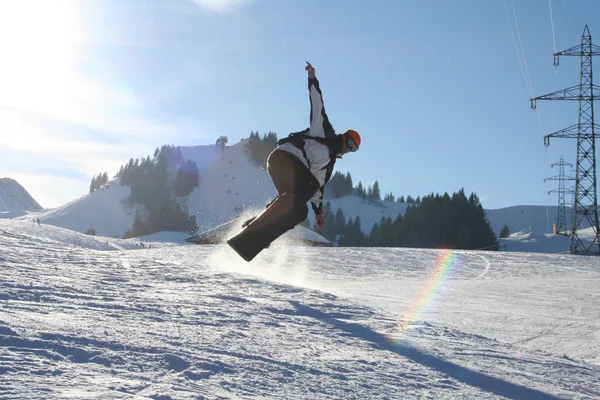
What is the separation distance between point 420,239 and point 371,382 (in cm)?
6913

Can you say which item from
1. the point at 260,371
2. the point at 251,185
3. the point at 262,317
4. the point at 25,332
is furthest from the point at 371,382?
the point at 251,185

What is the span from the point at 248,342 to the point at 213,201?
153 meters

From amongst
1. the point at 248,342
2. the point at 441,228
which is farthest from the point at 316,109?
the point at 441,228

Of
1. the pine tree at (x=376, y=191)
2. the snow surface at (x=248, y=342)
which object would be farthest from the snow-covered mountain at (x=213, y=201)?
the snow surface at (x=248, y=342)

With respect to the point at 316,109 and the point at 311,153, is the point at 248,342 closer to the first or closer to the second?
the point at 311,153

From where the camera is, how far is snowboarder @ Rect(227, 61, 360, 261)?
255 inches

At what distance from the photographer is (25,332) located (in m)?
2.86

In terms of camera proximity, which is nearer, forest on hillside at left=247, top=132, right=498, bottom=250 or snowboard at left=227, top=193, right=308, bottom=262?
snowboard at left=227, top=193, right=308, bottom=262

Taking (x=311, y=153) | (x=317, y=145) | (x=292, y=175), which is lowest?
(x=292, y=175)

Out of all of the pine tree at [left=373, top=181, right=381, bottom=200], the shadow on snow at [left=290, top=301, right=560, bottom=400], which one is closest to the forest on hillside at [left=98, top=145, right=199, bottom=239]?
the pine tree at [left=373, top=181, right=381, bottom=200]

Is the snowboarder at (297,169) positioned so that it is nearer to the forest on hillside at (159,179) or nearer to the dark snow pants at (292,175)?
the dark snow pants at (292,175)

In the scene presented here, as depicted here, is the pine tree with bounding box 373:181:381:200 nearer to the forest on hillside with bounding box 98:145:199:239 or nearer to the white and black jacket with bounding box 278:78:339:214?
the forest on hillside with bounding box 98:145:199:239

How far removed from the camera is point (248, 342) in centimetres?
336

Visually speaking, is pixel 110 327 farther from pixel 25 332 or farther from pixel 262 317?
pixel 262 317
